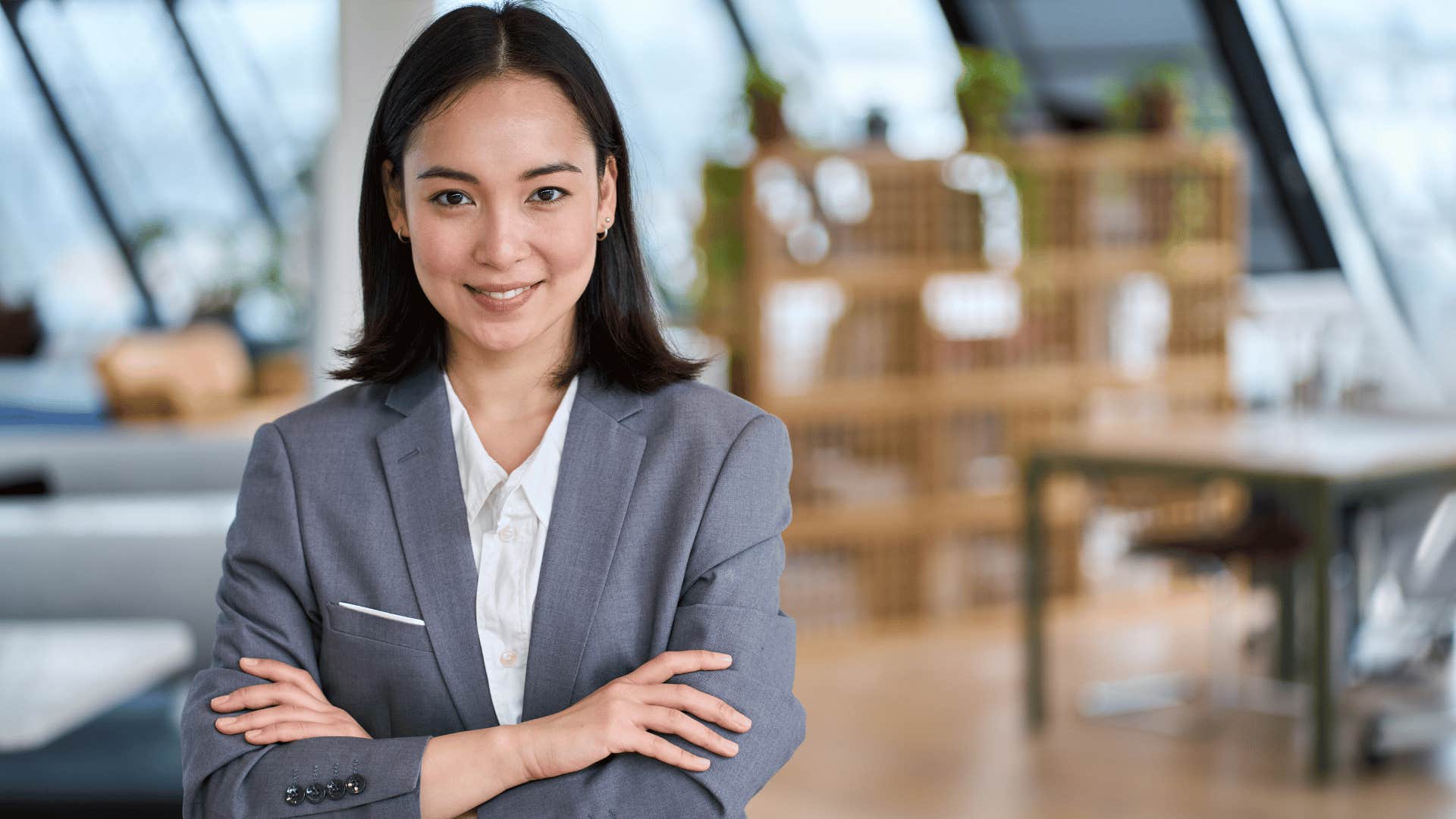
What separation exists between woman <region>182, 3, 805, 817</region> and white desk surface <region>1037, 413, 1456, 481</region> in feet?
9.44

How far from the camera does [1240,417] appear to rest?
500 centimetres

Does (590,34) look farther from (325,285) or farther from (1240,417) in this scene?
(1240,417)

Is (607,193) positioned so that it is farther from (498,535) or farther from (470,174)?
(498,535)

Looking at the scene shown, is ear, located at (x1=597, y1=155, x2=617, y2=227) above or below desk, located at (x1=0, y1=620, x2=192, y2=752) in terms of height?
above

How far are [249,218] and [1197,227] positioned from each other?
6.19 m

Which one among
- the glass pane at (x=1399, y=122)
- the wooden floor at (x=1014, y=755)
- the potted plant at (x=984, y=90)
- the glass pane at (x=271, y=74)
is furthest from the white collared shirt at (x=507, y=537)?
the glass pane at (x=271, y=74)

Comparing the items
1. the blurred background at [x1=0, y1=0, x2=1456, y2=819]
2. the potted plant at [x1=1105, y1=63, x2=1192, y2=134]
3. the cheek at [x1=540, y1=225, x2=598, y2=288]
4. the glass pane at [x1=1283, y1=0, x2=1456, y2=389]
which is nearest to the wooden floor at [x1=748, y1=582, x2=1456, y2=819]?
the blurred background at [x1=0, y1=0, x2=1456, y2=819]

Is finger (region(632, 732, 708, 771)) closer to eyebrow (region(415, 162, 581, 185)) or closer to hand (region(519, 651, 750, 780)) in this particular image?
hand (region(519, 651, 750, 780))

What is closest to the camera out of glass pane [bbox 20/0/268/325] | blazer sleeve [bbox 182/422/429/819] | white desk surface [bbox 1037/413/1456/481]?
blazer sleeve [bbox 182/422/429/819]

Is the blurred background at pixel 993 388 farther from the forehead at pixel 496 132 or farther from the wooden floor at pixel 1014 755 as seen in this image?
the forehead at pixel 496 132

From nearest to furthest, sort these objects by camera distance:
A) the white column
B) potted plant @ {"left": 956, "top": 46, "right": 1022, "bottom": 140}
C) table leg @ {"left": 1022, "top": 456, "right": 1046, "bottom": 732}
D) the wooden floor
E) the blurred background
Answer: the white column → the blurred background → the wooden floor → table leg @ {"left": 1022, "top": 456, "right": 1046, "bottom": 732} → potted plant @ {"left": 956, "top": 46, "right": 1022, "bottom": 140}

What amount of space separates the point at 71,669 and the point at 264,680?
135cm

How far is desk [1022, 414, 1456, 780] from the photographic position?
394cm

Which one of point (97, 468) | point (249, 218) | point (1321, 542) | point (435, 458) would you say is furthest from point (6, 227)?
point (435, 458)
